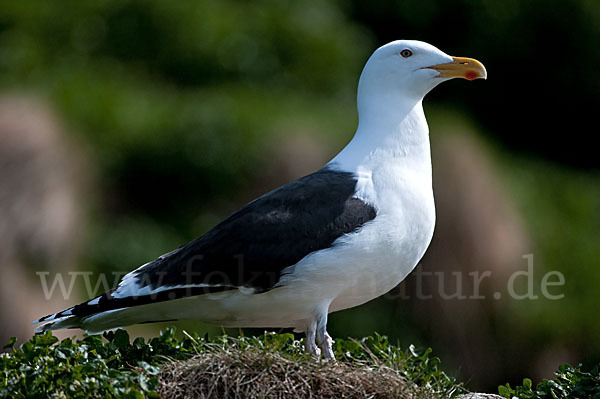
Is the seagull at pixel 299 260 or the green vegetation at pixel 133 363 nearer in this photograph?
the green vegetation at pixel 133 363

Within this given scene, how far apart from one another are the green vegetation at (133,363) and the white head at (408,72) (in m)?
1.16

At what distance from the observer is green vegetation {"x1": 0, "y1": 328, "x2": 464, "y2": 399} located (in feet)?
14.1

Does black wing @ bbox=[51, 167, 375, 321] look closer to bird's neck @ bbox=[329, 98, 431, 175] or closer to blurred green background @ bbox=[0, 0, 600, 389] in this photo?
bird's neck @ bbox=[329, 98, 431, 175]

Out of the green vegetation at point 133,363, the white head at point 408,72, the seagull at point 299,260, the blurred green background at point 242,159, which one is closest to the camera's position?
the green vegetation at point 133,363

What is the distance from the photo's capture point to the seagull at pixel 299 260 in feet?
16.0

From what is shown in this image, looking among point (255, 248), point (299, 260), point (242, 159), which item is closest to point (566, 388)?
point (299, 260)

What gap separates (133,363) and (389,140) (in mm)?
1551

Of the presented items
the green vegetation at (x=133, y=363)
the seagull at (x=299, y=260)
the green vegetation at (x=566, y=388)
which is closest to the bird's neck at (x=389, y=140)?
the seagull at (x=299, y=260)

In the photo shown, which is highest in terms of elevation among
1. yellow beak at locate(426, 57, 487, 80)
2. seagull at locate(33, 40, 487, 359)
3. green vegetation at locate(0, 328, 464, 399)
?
yellow beak at locate(426, 57, 487, 80)

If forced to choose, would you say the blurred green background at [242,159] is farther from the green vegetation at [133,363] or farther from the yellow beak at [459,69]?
the yellow beak at [459,69]

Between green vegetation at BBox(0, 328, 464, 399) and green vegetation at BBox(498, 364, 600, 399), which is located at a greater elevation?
green vegetation at BBox(0, 328, 464, 399)

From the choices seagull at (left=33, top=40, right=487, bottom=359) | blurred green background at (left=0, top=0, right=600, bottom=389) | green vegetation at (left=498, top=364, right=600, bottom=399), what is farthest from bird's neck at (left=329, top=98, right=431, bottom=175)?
blurred green background at (left=0, top=0, right=600, bottom=389)

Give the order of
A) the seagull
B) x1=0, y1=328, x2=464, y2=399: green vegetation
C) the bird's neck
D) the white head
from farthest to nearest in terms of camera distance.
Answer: the white head
the bird's neck
the seagull
x1=0, y1=328, x2=464, y2=399: green vegetation

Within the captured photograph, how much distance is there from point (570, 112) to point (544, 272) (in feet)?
13.4
